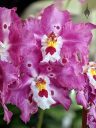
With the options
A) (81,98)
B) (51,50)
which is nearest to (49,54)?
(51,50)

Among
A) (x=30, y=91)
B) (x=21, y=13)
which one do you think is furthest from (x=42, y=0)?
(x=30, y=91)

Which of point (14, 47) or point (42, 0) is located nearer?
point (14, 47)

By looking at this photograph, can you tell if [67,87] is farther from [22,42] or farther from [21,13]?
[21,13]

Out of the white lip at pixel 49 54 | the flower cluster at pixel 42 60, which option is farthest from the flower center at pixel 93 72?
the white lip at pixel 49 54

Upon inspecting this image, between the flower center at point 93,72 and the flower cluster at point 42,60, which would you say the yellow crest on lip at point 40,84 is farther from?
the flower center at point 93,72

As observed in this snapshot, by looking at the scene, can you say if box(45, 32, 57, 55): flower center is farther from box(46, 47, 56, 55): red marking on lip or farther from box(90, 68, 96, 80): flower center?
box(90, 68, 96, 80): flower center

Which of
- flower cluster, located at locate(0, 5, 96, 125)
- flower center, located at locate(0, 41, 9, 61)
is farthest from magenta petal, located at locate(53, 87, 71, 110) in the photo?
flower center, located at locate(0, 41, 9, 61)

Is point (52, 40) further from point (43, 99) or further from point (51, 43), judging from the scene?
point (43, 99)
